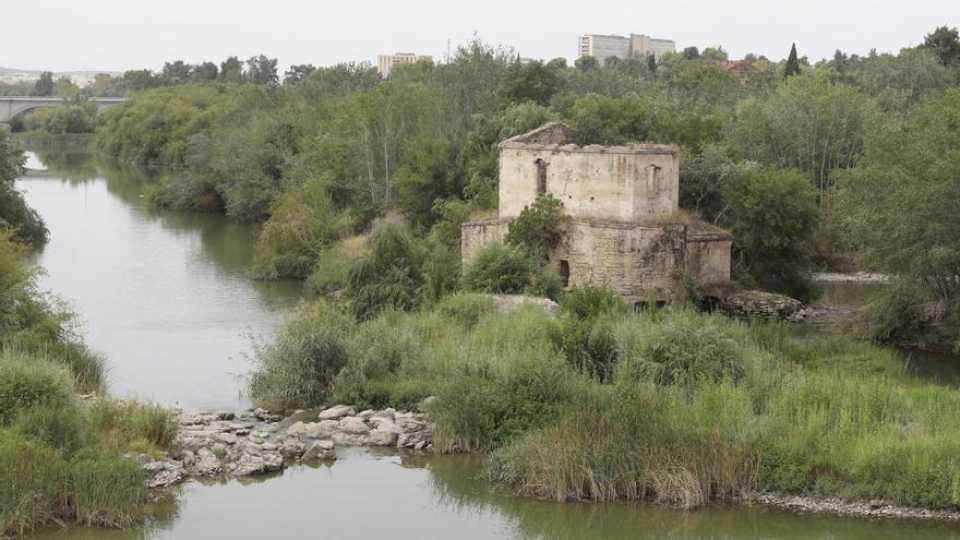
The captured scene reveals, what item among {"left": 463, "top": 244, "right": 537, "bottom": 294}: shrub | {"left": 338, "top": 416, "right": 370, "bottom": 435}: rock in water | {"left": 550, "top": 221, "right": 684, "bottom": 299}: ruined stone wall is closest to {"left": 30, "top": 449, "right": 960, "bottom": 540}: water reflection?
{"left": 338, "top": 416, "right": 370, "bottom": 435}: rock in water

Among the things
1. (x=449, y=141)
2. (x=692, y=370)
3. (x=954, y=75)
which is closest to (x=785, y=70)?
(x=954, y=75)

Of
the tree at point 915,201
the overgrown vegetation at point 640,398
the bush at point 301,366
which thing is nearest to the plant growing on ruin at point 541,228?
the overgrown vegetation at point 640,398

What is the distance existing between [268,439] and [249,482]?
184cm

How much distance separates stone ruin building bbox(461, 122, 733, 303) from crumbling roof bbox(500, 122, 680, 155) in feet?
0.08

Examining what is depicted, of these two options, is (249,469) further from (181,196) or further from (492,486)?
(181,196)

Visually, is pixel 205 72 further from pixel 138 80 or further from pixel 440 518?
pixel 440 518

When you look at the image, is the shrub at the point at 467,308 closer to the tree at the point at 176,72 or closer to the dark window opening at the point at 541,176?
the dark window opening at the point at 541,176

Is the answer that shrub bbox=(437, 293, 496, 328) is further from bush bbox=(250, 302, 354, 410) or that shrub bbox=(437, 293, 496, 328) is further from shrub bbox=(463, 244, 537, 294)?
bush bbox=(250, 302, 354, 410)

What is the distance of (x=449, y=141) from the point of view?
4772cm

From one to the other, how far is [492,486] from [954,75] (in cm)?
4443

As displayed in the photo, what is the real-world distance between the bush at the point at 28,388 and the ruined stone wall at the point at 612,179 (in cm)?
1605

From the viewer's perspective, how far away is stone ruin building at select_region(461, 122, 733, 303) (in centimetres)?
3384

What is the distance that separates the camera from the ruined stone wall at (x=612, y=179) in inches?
1341

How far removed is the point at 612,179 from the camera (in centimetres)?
3416
